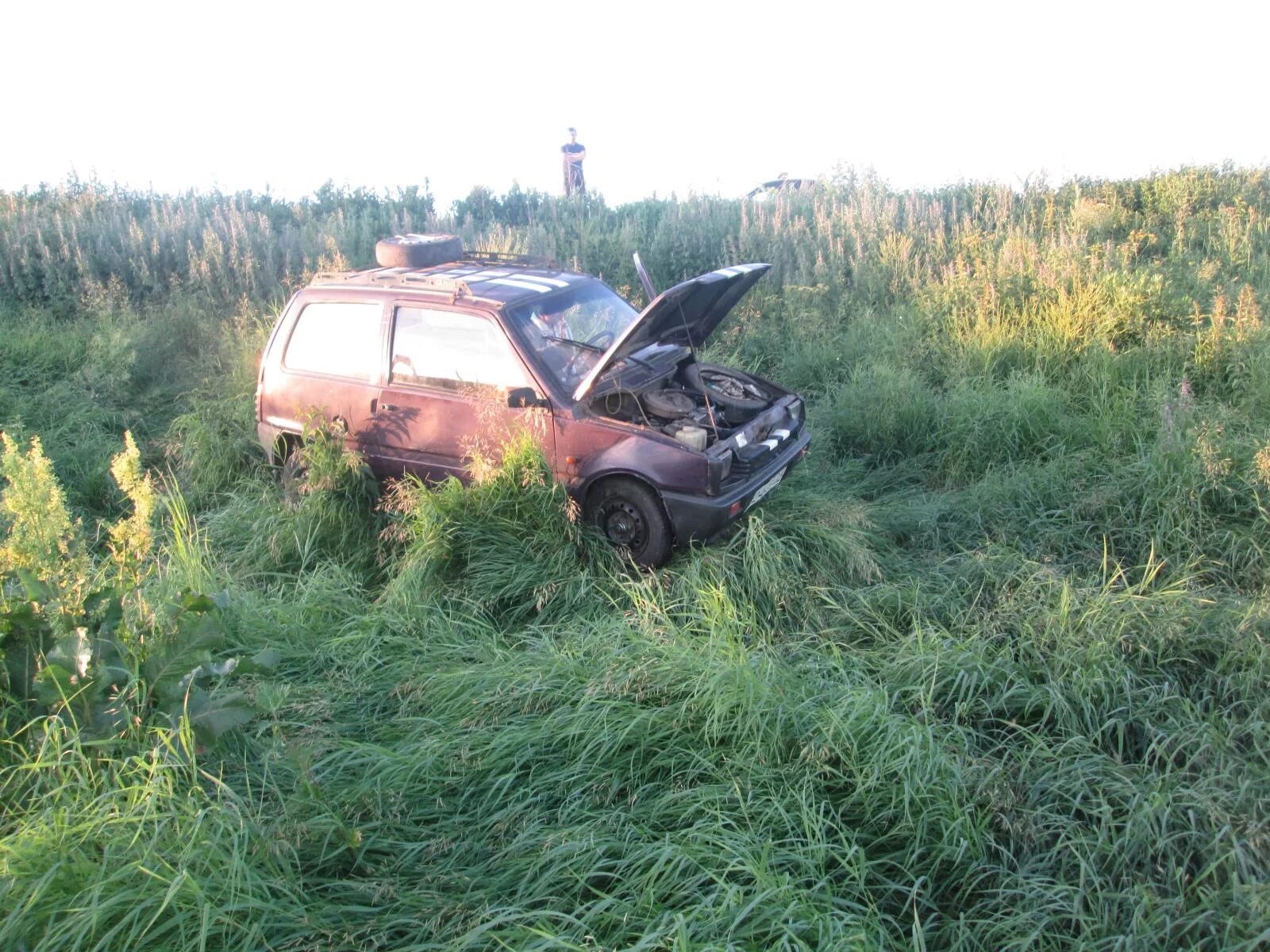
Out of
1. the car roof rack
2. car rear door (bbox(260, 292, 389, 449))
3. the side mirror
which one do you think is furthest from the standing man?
the side mirror

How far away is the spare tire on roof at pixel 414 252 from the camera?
6430 mm

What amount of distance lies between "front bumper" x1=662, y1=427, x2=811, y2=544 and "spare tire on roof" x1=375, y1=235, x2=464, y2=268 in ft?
9.38

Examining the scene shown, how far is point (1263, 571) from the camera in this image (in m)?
4.59

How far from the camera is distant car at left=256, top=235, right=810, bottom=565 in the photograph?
4961mm

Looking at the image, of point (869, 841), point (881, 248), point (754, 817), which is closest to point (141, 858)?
point (754, 817)

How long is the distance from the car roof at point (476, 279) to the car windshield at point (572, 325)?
0.09 m

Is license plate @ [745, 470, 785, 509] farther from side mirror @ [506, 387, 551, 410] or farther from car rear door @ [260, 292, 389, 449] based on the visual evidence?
car rear door @ [260, 292, 389, 449]

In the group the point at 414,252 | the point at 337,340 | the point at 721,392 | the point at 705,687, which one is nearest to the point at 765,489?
the point at 721,392

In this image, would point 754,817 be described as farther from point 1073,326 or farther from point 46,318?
point 46,318

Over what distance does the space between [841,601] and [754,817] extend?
1.83m

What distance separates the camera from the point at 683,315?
559 cm

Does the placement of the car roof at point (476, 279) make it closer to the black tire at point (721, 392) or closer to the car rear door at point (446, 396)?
the car rear door at point (446, 396)

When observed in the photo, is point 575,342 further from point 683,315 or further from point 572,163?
point 572,163

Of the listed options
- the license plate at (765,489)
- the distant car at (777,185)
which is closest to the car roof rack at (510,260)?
the license plate at (765,489)
